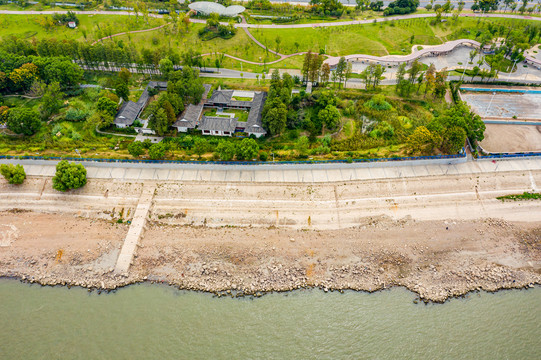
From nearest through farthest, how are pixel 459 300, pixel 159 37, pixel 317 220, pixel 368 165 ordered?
pixel 459 300
pixel 317 220
pixel 368 165
pixel 159 37

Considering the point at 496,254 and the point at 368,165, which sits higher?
the point at 368,165

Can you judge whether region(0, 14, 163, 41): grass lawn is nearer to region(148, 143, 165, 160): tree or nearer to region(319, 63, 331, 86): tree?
region(148, 143, 165, 160): tree

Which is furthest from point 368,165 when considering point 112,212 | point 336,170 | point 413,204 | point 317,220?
point 112,212

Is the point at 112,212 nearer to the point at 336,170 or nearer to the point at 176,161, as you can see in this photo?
the point at 176,161

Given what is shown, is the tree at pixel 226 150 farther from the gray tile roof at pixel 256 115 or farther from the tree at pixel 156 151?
the tree at pixel 156 151

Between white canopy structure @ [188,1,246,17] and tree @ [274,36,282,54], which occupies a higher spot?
white canopy structure @ [188,1,246,17]

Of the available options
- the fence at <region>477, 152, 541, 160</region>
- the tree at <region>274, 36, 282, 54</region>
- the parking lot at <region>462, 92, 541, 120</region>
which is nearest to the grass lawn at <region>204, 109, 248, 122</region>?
the tree at <region>274, 36, 282, 54</region>
